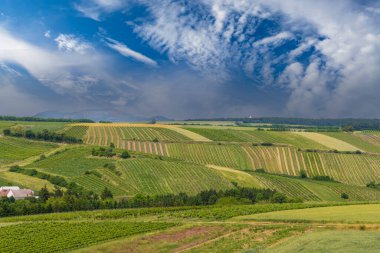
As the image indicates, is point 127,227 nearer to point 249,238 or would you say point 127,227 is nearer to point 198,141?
point 249,238

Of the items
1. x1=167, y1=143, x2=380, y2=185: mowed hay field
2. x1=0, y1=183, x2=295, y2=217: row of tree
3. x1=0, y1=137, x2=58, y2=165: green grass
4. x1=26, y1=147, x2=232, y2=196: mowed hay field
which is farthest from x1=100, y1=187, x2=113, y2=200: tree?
x1=167, y1=143, x2=380, y2=185: mowed hay field

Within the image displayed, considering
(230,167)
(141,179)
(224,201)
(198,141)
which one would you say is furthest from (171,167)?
(198,141)

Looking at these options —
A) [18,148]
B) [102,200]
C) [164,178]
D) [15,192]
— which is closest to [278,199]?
[164,178]

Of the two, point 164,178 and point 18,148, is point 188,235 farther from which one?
point 18,148

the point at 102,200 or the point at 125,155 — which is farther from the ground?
the point at 125,155

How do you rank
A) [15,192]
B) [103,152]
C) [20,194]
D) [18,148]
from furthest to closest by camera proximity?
[18,148] < [103,152] < [20,194] < [15,192]

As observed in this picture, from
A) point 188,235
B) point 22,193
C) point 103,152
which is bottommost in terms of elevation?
point 188,235

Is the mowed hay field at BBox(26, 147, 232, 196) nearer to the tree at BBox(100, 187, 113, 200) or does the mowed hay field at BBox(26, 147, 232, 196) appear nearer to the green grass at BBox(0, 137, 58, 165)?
the tree at BBox(100, 187, 113, 200)

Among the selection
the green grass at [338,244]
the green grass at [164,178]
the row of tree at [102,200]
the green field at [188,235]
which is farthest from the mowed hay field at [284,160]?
the green grass at [338,244]

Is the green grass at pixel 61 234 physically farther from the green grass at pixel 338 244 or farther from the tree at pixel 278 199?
the tree at pixel 278 199
